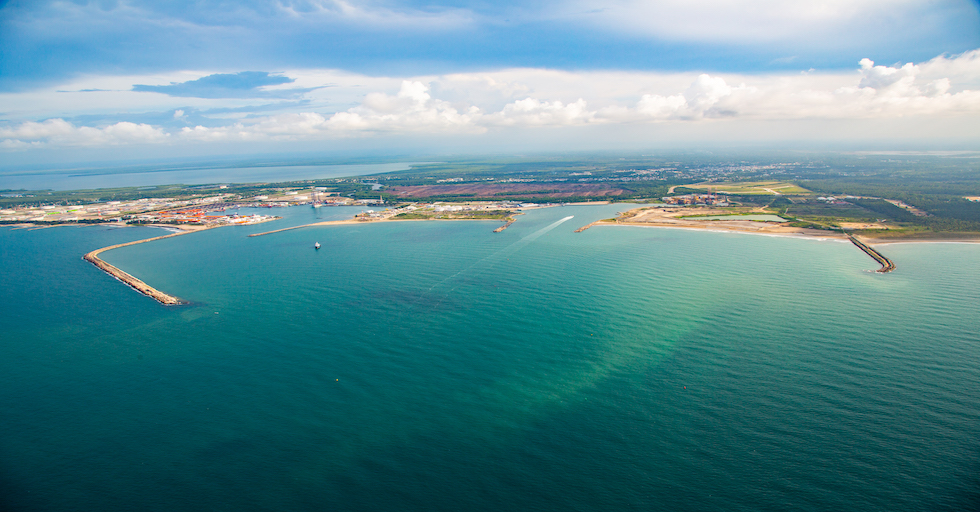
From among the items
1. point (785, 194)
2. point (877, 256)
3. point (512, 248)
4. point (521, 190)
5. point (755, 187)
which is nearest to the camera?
point (877, 256)

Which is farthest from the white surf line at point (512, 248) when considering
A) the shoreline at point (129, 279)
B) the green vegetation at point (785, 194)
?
the shoreline at point (129, 279)

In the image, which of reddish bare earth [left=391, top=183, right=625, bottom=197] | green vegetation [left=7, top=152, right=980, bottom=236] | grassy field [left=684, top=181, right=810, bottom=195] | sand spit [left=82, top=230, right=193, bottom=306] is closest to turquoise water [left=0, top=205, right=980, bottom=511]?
sand spit [left=82, top=230, right=193, bottom=306]

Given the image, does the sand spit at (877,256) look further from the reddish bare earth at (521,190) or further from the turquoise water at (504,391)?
the reddish bare earth at (521,190)

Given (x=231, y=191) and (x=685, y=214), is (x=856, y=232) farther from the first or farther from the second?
(x=231, y=191)

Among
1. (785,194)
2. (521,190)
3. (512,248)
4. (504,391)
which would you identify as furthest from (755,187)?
(504,391)

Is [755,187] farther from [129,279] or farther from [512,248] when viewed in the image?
[129,279]
